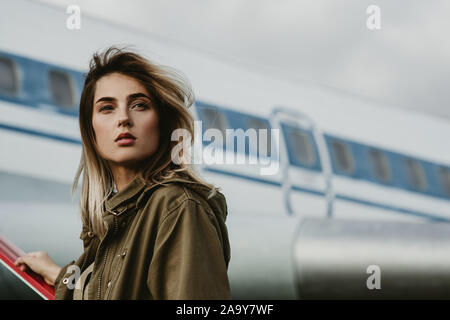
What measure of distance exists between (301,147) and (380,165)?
1.37 metres

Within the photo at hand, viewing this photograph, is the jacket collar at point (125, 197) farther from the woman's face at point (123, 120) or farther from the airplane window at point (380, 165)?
the airplane window at point (380, 165)

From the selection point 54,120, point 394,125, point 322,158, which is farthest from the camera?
point 394,125

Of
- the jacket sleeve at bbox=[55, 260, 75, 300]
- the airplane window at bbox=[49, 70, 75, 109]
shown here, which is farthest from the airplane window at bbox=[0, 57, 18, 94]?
the jacket sleeve at bbox=[55, 260, 75, 300]

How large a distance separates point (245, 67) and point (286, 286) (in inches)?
94.2

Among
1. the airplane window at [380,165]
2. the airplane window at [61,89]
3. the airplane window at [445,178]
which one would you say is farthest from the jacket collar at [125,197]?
the airplane window at [445,178]

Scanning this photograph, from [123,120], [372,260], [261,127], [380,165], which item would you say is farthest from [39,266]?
[380,165]

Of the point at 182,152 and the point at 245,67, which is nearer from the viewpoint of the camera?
the point at 182,152

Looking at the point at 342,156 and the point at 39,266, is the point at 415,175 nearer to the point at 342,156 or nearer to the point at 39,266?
the point at 342,156

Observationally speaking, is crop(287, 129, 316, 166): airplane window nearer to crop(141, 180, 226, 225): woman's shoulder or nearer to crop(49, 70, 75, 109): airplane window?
crop(49, 70, 75, 109): airplane window

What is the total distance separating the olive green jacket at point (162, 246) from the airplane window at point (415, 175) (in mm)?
6504

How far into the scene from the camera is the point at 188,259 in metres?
1.01

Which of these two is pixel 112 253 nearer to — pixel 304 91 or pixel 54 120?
pixel 54 120
